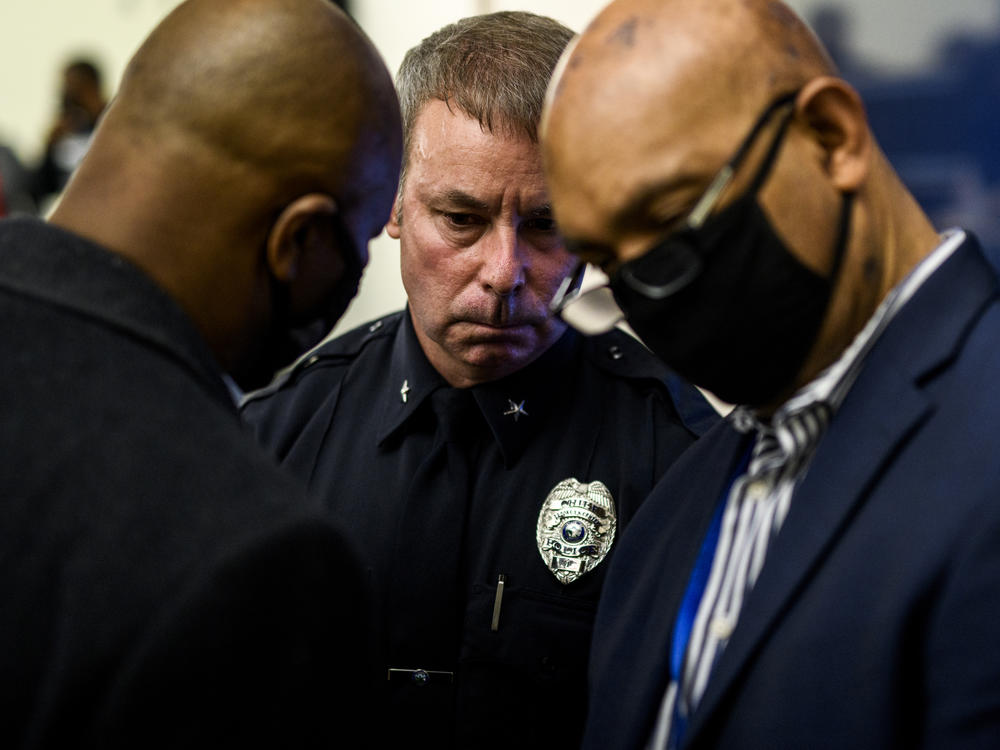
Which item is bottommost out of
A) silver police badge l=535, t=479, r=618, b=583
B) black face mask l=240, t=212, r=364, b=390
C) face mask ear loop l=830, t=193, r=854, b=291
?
silver police badge l=535, t=479, r=618, b=583

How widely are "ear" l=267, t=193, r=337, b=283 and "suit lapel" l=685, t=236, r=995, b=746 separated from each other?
0.75 meters

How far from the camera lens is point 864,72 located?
10.3 ft

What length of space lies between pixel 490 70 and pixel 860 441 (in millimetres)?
1136

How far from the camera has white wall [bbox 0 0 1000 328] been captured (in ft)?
9.86

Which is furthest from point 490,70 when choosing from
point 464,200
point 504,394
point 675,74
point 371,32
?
point 371,32

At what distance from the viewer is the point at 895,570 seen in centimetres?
128

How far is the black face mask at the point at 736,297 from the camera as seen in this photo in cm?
141

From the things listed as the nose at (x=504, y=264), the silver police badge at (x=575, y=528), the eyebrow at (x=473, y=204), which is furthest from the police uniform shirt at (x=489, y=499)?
the eyebrow at (x=473, y=204)

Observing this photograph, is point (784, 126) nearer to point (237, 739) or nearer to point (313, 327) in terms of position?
point (313, 327)

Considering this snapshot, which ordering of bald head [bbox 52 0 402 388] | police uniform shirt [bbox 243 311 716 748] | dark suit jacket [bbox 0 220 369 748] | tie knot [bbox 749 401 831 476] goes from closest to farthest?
dark suit jacket [bbox 0 220 369 748], bald head [bbox 52 0 402 388], tie knot [bbox 749 401 831 476], police uniform shirt [bbox 243 311 716 748]

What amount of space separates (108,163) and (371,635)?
697 millimetres

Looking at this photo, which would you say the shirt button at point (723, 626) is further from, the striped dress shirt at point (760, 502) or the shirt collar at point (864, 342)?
the shirt collar at point (864, 342)

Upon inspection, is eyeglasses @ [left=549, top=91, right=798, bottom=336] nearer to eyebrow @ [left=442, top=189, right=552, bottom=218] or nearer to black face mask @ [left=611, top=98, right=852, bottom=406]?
black face mask @ [left=611, top=98, right=852, bottom=406]

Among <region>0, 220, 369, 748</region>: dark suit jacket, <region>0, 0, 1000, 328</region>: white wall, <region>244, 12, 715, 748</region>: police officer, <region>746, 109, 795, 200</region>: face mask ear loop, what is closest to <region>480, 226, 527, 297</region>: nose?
<region>244, 12, 715, 748</region>: police officer
